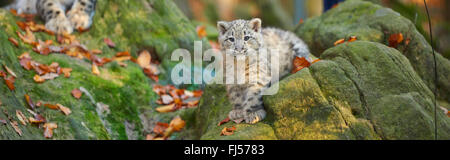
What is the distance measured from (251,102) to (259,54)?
870 millimetres

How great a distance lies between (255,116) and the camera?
16.7ft

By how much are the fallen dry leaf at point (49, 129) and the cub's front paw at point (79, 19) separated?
3141 mm

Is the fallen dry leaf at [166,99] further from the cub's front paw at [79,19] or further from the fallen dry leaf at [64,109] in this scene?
the cub's front paw at [79,19]

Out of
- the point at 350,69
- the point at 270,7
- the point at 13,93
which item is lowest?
the point at 270,7

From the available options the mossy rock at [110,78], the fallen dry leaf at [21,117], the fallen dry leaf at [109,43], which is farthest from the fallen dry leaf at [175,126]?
the fallen dry leaf at [109,43]

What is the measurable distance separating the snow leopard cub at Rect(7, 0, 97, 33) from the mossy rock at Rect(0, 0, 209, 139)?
173 mm

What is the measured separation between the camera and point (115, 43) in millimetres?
8742

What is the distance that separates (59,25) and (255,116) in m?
4.70

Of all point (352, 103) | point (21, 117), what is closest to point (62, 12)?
point (21, 117)

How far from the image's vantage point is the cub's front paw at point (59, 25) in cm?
830

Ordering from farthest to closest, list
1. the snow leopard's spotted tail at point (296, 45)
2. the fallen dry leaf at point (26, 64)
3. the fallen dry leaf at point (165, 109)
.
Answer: the fallen dry leaf at point (165, 109)
the snow leopard's spotted tail at point (296, 45)
the fallen dry leaf at point (26, 64)

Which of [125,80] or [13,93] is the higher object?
[13,93]
